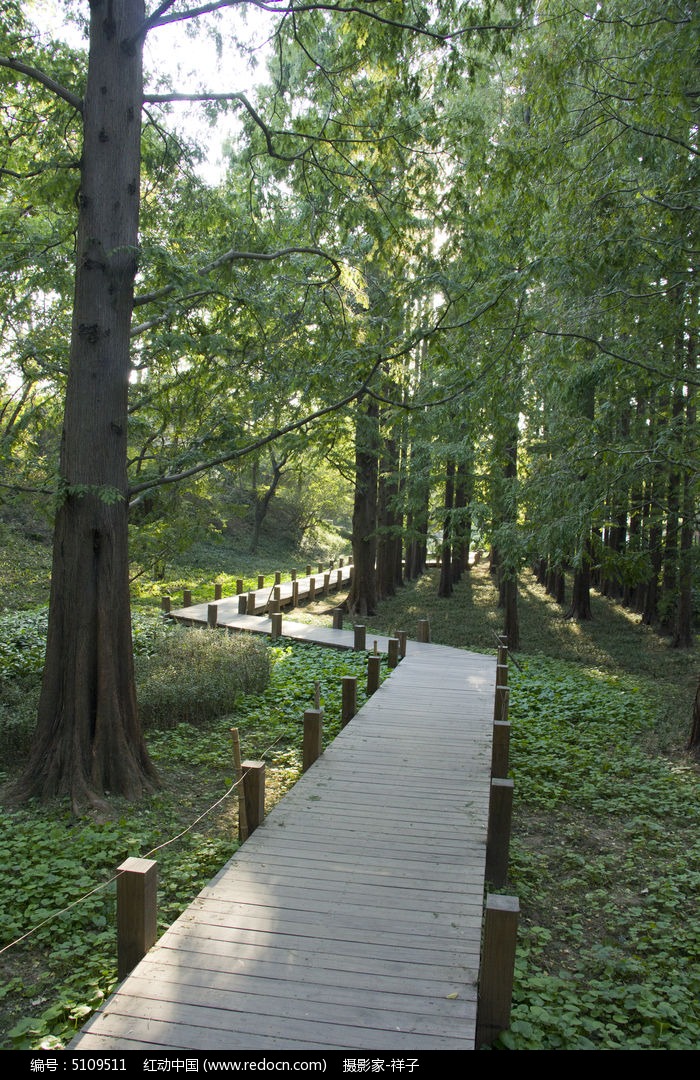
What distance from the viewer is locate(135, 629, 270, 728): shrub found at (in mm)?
9688

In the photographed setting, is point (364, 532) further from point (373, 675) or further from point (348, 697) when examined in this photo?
point (348, 697)

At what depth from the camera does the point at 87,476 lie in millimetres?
6906

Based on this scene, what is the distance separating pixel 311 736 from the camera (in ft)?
22.8

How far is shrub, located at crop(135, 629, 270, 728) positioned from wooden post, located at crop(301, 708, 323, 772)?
131 inches

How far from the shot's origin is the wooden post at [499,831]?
17.4 feet

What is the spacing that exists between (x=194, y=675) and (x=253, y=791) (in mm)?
5322

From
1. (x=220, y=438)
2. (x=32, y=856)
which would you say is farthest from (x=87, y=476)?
(x=32, y=856)

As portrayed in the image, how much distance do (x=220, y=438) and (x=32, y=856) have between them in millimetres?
4779

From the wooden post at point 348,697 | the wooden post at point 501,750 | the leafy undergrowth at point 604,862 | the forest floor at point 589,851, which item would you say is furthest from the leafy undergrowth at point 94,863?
the leafy undergrowth at point 604,862

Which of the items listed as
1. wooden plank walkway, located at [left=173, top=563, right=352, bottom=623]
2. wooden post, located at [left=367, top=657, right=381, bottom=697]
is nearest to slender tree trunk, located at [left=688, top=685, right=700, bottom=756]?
wooden post, located at [left=367, top=657, right=381, bottom=697]

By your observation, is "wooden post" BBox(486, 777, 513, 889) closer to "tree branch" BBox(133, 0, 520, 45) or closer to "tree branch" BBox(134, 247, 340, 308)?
"tree branch" BBox(134, 247, 340, 308)

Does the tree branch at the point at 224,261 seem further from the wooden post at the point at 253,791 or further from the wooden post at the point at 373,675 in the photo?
the wooden post at the point at 373,675

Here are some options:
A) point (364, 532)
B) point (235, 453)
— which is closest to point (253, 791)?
point (235, 453)
